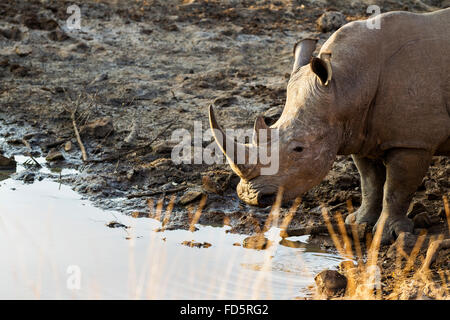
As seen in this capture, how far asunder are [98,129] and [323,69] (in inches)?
166

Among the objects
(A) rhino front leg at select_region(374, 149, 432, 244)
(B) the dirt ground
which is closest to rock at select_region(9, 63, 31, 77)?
(B) the dirt ground

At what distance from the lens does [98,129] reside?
9.42 meters

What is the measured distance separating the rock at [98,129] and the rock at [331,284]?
4402 millimetres

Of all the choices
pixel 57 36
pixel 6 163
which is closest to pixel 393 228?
pixel 6 163

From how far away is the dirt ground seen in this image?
300 inches

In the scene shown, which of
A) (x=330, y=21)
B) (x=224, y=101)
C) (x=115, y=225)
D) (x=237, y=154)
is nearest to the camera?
(x=237, y=154)

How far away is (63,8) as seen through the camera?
13.4 m

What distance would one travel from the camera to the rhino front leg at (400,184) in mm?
6129

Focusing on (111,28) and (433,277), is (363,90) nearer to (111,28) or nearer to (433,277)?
(433,277)

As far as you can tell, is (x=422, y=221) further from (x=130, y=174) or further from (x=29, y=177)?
(x=29, y=177)

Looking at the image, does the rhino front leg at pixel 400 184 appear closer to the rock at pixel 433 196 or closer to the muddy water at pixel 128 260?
the muddy water at pixel 128 260

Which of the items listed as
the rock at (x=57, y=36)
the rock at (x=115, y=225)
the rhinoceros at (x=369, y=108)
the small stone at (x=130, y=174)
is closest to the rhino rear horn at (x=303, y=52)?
the rhinoceros at (x=369, y=108)
